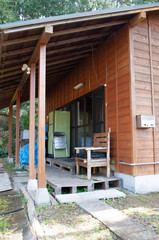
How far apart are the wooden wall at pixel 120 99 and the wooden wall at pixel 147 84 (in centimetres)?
19

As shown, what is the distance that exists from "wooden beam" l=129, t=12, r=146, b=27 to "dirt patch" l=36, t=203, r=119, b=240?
384 cm

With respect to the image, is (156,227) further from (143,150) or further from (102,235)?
(143,150)

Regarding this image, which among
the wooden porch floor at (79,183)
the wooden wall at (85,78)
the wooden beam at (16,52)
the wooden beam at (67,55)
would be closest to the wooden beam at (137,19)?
the wooden wall at (85,78)

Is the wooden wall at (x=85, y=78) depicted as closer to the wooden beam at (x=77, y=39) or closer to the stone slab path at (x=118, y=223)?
the wooden beam at (x=77, y=39)

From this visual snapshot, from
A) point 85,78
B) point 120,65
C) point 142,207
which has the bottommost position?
point 142,207

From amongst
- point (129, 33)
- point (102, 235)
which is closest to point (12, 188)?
point (102, 235)

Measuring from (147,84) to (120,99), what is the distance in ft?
2.23

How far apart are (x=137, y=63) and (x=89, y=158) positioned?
92.9 inches

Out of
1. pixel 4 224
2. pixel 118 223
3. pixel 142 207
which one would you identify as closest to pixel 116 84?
pixel 142 207

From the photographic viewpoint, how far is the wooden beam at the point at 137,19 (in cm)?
398

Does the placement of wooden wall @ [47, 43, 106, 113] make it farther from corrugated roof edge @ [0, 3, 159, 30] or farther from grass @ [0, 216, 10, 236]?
grass @ [0, 216, 10, 236]

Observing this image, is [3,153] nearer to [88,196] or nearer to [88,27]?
[88,196]

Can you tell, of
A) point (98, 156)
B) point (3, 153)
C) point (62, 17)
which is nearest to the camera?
point (62, 17)

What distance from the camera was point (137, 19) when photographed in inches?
159
